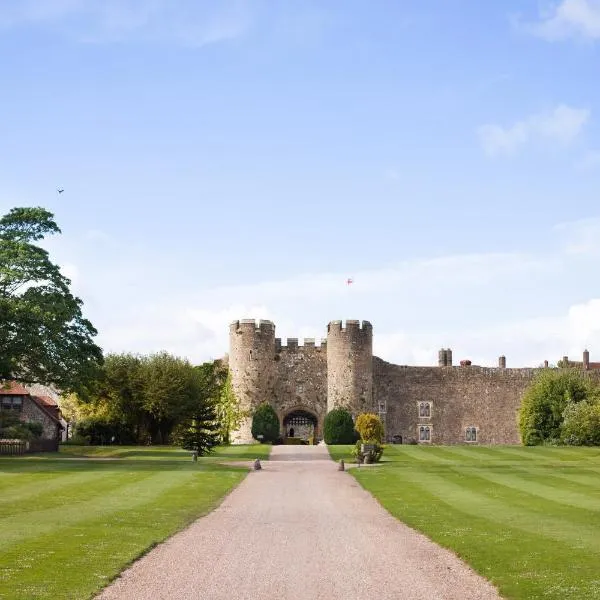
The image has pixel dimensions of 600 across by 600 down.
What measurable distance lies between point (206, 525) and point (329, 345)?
179 feet

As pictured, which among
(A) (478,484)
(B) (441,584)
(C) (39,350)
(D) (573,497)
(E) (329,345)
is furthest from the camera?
(E) (329,345)

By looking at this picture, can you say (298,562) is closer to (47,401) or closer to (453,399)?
(453,399)

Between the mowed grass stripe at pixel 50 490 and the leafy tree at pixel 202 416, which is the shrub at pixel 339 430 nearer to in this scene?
the leafy tree at pixel 202 416

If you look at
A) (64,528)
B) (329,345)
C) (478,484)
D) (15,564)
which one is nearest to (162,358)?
(329,345)

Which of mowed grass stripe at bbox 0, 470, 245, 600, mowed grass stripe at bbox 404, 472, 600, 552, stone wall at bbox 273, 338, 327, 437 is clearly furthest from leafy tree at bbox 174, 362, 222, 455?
mowed grass stripe at bbox 0, 470, 245, 600

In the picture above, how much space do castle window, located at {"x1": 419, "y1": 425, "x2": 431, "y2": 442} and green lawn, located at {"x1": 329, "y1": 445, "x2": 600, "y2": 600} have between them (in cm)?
3135

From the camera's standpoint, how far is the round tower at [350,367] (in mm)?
74625

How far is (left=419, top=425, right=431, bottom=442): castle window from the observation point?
80312 mm

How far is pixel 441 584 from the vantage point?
564 inches

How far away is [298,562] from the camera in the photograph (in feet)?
52.7

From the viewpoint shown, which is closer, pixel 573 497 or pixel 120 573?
pixel 120 573

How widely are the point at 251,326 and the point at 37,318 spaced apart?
105 ft

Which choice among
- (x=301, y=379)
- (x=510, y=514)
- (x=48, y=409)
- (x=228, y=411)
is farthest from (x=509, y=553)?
(x=48, y=409)

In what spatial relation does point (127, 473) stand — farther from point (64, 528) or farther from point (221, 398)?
point (221, 398)
